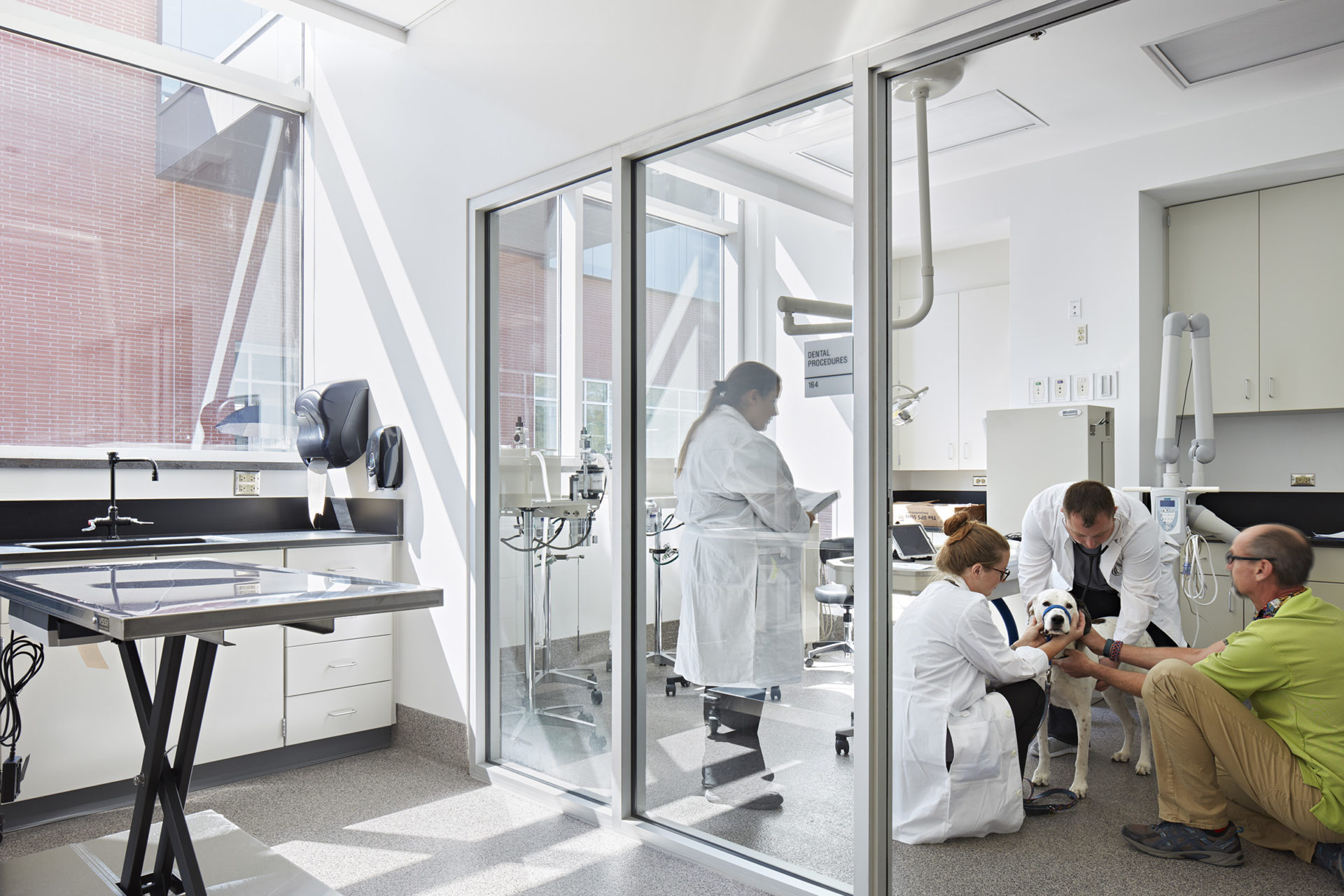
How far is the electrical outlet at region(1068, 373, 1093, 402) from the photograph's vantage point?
3.93 metres

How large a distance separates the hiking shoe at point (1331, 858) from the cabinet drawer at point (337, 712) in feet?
10.9

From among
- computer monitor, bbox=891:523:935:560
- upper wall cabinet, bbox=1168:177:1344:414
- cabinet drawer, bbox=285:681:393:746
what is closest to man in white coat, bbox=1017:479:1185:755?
computer monitor, bbox=891:523:935:560

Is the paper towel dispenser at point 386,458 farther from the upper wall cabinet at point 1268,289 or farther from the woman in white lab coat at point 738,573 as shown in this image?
the upper wall cabinet at point 1268,289

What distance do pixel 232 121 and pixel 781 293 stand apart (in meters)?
3.05

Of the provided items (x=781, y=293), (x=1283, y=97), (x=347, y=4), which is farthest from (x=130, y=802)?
(x=1283, y=97)

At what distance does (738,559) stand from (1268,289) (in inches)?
121

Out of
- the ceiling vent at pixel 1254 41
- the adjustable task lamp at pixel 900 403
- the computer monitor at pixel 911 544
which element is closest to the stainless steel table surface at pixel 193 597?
the adjustable task lamp at pixel 900 403

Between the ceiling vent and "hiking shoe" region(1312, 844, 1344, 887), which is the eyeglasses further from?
the ceiling vent

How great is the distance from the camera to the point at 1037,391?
4.06 m

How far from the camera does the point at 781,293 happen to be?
96.9 inches

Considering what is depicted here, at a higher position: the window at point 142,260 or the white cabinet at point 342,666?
the window at point 142,260

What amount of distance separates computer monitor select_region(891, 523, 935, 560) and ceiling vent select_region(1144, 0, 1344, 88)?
6.40 feet

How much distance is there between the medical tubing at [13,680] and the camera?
8.84 feet

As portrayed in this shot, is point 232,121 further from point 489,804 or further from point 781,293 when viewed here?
point 489,804
